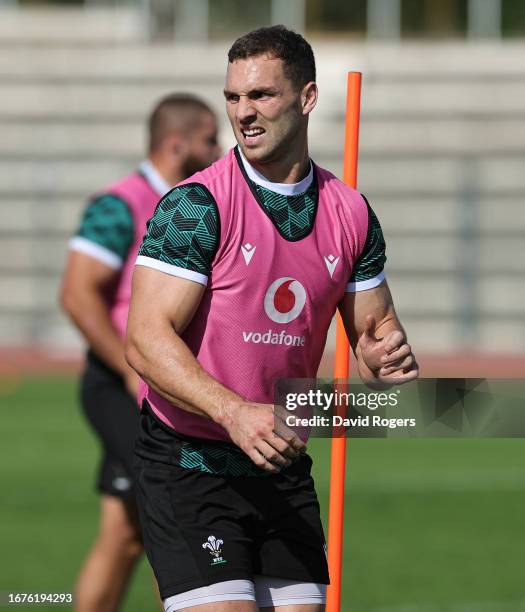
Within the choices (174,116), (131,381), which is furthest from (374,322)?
(174,116)

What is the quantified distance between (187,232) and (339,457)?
911 mm

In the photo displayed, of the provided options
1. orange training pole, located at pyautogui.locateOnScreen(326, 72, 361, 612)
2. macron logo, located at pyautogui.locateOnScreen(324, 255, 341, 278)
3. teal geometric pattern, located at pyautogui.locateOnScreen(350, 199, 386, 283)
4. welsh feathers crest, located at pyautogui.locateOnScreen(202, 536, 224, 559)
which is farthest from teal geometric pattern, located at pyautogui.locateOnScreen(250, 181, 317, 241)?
welsh feathers crest, located at pyautogui.locateOnScreen(202, 536, 224, 559)

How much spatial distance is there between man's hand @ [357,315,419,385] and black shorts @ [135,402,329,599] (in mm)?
389

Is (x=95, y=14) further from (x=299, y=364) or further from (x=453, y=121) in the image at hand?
(x=299, y=364)

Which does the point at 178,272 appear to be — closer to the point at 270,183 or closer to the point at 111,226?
the point at 270,183

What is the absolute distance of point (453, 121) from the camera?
22.1 meters

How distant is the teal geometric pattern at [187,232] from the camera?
399 cm

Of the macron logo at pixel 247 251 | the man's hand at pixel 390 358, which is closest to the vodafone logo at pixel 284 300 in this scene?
the macron logo at pixel 247 251

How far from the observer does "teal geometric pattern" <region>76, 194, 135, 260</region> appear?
642cm

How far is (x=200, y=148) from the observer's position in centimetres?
666

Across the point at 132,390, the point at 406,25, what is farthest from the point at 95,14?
the point at 132,390

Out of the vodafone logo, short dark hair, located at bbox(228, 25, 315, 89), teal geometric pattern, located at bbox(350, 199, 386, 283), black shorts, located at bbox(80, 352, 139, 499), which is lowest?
black shorts, located at bbox(80, 352, 139, 499)

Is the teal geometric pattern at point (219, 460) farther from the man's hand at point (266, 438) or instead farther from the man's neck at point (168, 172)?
the man's neck at point (168, 172)

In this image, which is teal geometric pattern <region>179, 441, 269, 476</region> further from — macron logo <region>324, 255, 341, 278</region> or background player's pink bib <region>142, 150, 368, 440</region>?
macron logo <region>324, 255, 341, 278</region>
